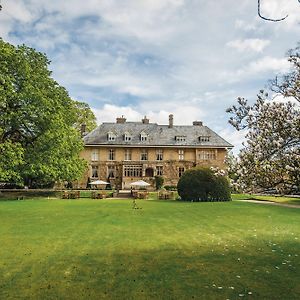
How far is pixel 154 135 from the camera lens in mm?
53594

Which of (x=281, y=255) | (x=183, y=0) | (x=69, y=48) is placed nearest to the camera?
(x=183, y=0)

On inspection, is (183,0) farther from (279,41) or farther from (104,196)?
(104,196)

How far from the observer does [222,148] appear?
52.2m

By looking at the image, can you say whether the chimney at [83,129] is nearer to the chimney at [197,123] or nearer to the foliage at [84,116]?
the foliage at [84,116]

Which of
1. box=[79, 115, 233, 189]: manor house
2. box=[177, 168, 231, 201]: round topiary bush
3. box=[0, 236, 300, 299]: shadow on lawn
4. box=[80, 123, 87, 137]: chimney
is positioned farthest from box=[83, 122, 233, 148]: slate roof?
box=[0, 236, 300, 299]: shadow on lawn

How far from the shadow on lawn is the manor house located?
4289 centimetres

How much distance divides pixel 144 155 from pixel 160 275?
45.7 metres

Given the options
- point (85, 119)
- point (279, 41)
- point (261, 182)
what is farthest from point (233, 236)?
point (85, 119)

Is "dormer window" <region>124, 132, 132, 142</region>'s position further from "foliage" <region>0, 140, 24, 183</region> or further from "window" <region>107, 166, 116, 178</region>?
"foliage" <region>0, 140, 24, 183</region>

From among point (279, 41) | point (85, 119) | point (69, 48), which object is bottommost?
point (279, 41)

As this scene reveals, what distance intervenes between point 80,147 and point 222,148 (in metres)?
25.1

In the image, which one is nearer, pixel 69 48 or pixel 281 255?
pixel 281 255

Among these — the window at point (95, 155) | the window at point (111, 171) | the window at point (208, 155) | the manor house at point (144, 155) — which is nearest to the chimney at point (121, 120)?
the manor house at point (144, 155)

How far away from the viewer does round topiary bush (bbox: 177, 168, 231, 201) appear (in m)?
29.7
